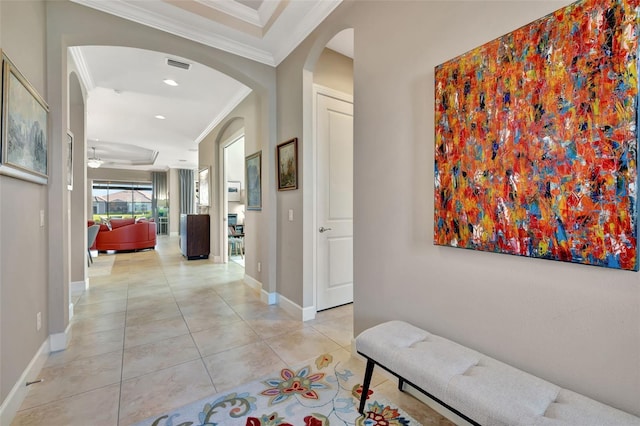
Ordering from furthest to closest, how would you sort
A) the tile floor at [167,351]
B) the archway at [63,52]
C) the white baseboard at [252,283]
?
the white baseboard at [252,283], the archway at [63,52], the tile floor at [167,351]

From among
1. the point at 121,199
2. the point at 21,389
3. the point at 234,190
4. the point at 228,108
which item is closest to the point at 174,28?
the point at 228,108

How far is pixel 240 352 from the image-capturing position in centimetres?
228

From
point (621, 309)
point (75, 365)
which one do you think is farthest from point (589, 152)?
point (75, 365)

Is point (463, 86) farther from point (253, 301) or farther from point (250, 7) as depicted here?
point (253, 301)

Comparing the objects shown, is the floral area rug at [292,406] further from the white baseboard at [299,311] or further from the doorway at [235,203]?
the doorway at [235,203]

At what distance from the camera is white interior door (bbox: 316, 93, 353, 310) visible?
120 inches

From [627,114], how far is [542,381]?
1026mm

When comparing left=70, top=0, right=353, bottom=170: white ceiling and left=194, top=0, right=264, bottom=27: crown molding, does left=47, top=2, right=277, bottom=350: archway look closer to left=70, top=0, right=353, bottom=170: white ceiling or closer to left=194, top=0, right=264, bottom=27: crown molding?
left=70, top=0, right=353, bottom=170: white ceiling

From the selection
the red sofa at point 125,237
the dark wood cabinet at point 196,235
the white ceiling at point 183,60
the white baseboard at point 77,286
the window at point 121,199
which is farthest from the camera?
the window at point 121,199

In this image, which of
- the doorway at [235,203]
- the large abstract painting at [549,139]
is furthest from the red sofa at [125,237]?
the large abstract painting at [549,139]

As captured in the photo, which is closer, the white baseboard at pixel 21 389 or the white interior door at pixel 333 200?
the white baseboard at pixel 21 389

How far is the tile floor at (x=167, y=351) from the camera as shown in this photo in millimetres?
1669

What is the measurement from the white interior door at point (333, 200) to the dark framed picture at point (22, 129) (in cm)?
216

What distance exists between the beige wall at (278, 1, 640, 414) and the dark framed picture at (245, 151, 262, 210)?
182 cm
